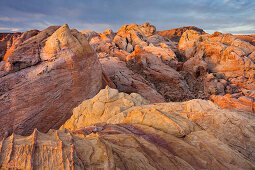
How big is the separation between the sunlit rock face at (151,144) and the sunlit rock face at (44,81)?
21.0 feet

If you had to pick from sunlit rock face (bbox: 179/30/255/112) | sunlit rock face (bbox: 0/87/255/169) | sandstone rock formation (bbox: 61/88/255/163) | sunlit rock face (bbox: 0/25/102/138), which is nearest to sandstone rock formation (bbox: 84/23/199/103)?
sunlit rock face (bbox: 179/30/255/112)

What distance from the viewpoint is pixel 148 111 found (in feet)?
20.5

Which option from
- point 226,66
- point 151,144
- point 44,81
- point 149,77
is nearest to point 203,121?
point 151,144

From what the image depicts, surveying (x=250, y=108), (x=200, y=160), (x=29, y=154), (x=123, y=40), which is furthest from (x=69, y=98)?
(x=123, y=40)

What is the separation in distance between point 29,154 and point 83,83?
418 inches

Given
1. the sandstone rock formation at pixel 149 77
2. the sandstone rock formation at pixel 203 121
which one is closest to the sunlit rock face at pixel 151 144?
the sandstone rock formation at pixel 203 121

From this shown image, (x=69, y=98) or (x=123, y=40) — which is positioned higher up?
(x=123, y=40)

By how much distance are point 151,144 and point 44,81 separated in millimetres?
9704

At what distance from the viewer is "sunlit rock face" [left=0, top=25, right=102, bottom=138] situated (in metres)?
10.0

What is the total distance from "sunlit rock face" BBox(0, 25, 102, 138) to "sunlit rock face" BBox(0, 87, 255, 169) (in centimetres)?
641

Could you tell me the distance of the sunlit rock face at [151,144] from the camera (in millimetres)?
2918

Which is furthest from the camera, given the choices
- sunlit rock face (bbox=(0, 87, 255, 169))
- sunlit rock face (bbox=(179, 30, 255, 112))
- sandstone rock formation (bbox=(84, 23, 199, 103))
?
sunlit rock face (bbox=(179, 30, 255, 112))

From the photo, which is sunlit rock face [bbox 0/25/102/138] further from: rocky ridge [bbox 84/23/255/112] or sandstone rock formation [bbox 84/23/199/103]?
rocky ridge [bbox 84/23/255/112]

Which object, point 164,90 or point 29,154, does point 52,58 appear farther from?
point 164,90
